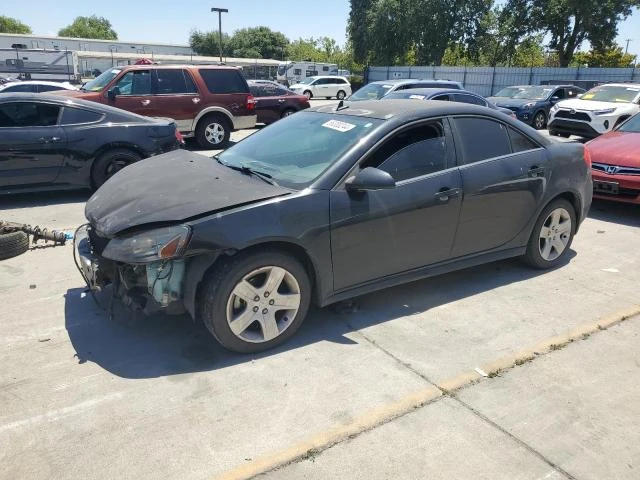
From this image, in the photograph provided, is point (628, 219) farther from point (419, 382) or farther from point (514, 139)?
point (419, 382)

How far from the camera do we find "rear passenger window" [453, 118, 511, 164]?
4281 mm

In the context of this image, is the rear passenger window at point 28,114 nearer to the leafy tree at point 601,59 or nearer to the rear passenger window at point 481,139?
the rear passenger window at point 481,139

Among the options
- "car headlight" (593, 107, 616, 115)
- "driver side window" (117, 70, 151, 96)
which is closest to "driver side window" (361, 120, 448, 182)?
"driver side window" (117, 70, 151, 96)

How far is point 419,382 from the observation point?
3.20m

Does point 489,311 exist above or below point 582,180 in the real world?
below

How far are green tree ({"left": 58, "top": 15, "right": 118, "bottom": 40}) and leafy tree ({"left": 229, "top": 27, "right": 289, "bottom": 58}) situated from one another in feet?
179

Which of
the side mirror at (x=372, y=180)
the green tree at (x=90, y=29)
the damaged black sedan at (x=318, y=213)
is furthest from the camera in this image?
the green tree at (x=90, y=29)

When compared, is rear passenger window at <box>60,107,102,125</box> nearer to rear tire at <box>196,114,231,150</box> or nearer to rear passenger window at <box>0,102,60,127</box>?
rear passenger window at <box>0,102,60,127</box>

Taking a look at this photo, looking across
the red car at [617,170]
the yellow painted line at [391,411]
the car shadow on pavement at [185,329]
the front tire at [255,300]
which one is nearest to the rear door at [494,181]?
the car shadow on pavement at [185,329]

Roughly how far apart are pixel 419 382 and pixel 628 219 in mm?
5521

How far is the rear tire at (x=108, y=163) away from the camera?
7.22 metres

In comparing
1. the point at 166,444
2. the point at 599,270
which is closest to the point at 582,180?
the point at 599,270

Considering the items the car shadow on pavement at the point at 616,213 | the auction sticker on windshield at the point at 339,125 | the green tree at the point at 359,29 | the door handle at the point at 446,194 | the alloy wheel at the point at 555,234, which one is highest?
the green tree at the point at 359,29

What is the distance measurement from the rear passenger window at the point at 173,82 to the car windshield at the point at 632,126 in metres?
8.39
